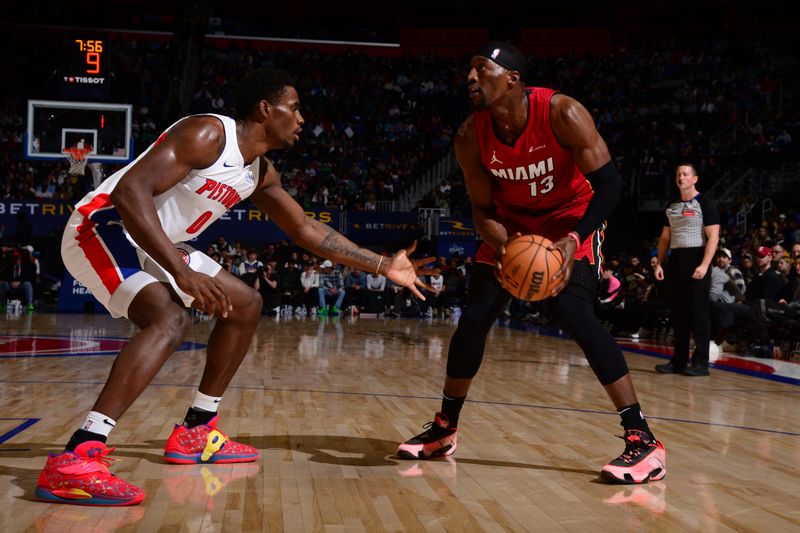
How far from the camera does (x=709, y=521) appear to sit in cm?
276

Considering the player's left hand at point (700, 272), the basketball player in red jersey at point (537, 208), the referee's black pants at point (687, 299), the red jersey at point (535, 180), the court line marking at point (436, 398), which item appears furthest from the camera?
the referee's black pants at point (687, 299)

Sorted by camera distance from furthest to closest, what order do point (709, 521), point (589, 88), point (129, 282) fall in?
point (589, 88)
point (129, 282)
point (709, 521)

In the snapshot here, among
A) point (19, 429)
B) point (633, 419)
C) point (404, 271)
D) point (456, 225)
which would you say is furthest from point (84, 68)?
point (633, 419)

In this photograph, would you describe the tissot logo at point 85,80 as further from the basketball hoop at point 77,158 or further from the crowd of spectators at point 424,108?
the crowd of spectators at point 424,108

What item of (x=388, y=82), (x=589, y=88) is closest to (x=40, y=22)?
(x=388, y=82)

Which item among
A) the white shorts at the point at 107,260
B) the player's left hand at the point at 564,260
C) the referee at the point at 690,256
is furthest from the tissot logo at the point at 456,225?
the white shorts at the point at 107,260

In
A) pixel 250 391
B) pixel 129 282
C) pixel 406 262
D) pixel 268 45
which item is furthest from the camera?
pixel 268 45

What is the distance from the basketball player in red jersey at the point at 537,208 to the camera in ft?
11.4

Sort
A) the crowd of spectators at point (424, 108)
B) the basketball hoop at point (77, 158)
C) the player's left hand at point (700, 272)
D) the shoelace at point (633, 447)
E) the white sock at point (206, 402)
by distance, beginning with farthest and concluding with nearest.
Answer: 1. the crowd of spectators at point (424, 108)
2. the basketball hoop at point (77, 158)
3. the player's left hand at point (700, 272)
4. the white sock at point (206, 402)
5. the shoelace at point (633, 447)

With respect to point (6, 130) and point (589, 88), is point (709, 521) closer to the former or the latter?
point (6, 130)

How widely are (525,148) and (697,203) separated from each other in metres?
4.25

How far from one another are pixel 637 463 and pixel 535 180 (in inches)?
50.4

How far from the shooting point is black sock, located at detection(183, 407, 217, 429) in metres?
3.65

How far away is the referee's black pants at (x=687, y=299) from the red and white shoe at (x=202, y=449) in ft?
16.3
